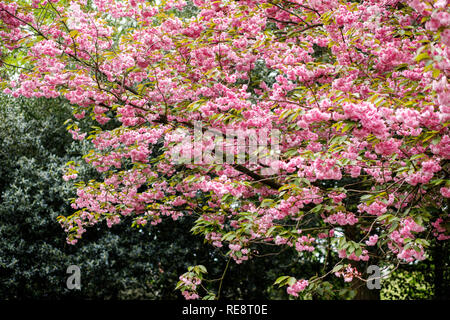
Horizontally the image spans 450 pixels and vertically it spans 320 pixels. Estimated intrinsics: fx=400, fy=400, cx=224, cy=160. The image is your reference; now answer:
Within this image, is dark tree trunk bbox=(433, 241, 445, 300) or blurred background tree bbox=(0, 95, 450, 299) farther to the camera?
dark tree trunk bbox=(433, 241, 445, 300)

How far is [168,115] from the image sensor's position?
538cm

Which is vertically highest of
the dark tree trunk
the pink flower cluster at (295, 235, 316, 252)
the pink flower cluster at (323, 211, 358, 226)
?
the pink flower cluster at (323, 211, 358, 226)

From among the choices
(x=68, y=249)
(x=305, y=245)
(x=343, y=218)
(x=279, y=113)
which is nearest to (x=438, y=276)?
(x=305, y=245)

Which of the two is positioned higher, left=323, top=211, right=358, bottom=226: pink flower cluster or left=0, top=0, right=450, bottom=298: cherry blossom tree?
left=0, top=0, right=450, bottom=298: cherry blossom tree

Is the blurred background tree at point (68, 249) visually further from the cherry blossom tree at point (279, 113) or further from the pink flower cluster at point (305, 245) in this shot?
the pink flower cluster at point (305, 245)

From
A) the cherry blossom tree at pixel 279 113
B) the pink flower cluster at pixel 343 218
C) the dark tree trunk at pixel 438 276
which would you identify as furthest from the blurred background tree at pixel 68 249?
the pink flower cluster at pixel 343 218

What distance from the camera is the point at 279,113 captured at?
423 centimetres

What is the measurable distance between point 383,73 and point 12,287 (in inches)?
276

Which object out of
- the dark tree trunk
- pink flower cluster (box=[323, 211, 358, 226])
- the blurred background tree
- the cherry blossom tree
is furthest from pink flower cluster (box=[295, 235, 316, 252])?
the dark tree trunk

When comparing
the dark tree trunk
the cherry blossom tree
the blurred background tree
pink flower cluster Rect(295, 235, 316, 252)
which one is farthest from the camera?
the dark tree trunk

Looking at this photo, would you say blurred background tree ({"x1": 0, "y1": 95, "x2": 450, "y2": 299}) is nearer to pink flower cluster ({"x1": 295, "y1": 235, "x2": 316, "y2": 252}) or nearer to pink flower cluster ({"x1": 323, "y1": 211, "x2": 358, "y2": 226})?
pink flower cluster ({"x1": 295, "y1": 235, "x2": 316, "y2": 252})

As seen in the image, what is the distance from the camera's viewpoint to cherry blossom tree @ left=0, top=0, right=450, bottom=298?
10.9ft

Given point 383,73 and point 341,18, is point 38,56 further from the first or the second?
point 383,73

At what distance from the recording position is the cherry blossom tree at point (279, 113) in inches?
131
